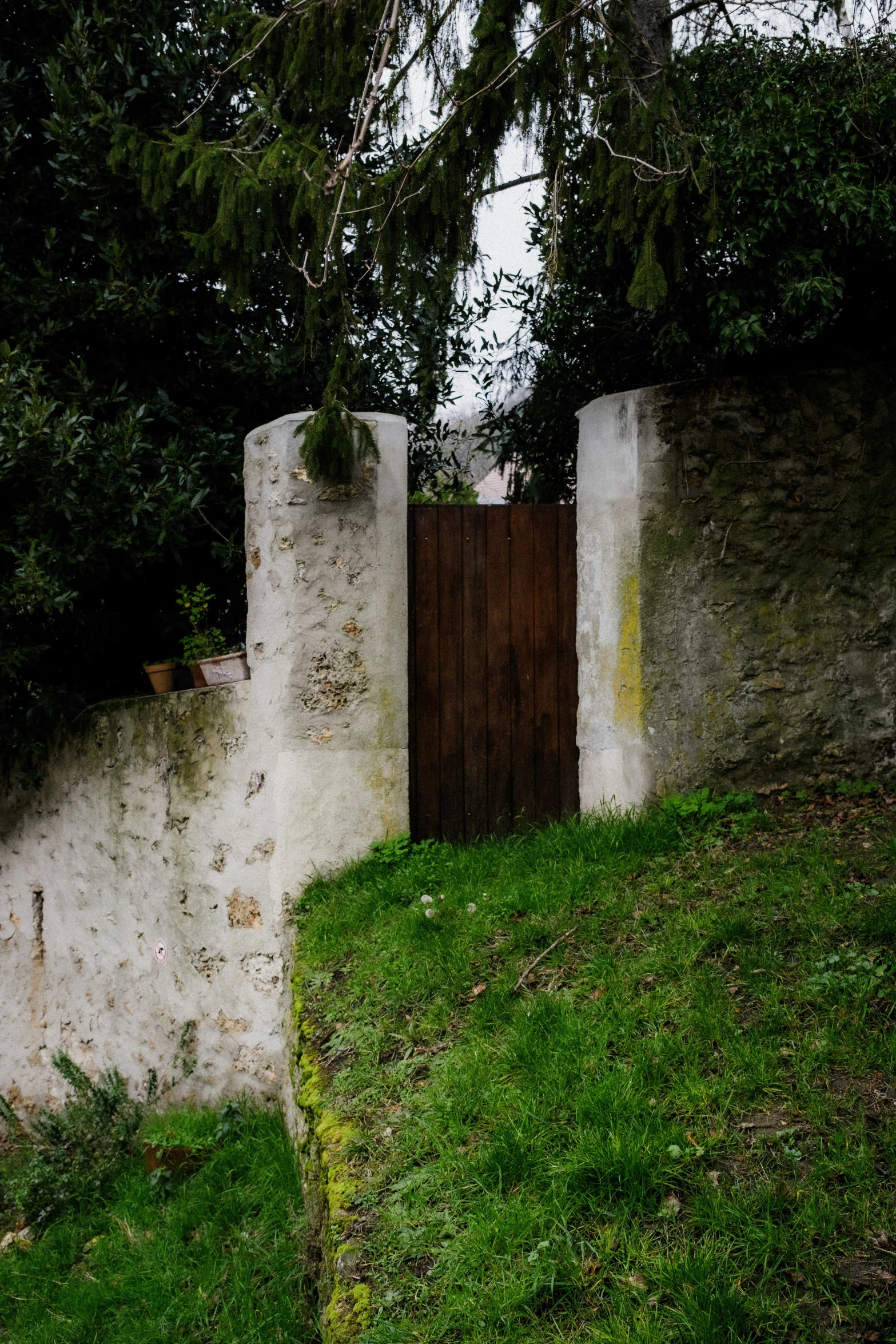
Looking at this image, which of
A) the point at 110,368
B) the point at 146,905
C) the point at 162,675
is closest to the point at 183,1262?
the point at 146,905

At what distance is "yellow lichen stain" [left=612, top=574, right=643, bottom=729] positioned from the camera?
184 inches

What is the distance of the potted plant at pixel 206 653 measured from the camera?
4.96 meters

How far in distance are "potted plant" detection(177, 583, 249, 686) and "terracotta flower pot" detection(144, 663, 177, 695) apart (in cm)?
12

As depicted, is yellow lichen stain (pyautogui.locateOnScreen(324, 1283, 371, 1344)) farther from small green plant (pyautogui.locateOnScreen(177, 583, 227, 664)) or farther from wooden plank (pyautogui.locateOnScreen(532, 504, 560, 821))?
small green plant (pyautogui.locateOnScreen(177, 583, 227, 664))

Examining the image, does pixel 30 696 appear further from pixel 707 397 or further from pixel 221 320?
pixel 707 397

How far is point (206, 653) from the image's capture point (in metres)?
5.32

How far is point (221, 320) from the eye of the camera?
6.17 metres

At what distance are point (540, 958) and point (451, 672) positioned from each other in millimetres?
1731

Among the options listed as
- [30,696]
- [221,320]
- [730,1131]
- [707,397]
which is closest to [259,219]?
[221,320]

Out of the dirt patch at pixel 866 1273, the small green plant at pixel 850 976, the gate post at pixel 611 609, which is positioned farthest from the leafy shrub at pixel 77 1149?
the dirt patch at pixel 866 1273

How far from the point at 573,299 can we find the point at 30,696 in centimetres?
389

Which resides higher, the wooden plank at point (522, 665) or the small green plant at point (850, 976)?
the wooden plank at point (522, 665)

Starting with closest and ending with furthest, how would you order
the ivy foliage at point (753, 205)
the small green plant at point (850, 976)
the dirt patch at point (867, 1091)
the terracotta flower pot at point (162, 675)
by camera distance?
the dirt patch at point (867, 1091)
the small green plant at point (850, 976)
the ivy foliage at point (753, 205)
the terracotta flower pot at point (162, 675)

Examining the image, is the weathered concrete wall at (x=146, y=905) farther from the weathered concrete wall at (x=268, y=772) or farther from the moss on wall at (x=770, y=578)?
the moss on wall at (x=770, y=578)
